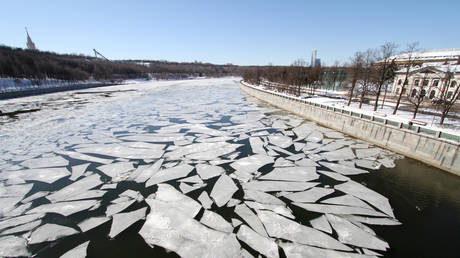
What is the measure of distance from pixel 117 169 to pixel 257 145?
23.6ft

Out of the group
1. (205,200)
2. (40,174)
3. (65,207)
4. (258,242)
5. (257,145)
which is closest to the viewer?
(258,242)

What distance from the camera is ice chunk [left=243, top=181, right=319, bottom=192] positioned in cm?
687

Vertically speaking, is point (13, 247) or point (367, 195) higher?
point (13, 247)

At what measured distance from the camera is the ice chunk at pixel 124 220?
→ 496cm

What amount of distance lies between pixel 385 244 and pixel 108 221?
24.0 feet

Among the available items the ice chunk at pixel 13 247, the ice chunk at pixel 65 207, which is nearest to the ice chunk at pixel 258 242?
the ice chunk at pixel 65 207

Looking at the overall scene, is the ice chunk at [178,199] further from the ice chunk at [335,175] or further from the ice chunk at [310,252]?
the ice chunk at [335,175]

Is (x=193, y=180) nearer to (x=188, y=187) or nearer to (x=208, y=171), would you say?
(x=188, y=187)

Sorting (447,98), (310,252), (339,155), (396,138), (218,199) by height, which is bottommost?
(339,155)

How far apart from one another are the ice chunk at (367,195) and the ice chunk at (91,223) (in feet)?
25.7

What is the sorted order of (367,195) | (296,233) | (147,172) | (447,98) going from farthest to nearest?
(447,98) → (147,172) → (367,195) → (296,233)

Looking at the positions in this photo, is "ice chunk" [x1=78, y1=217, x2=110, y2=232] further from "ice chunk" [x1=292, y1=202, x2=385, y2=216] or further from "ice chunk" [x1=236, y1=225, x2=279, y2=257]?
"ice chunk" [x1=292, y1=202, x2=385, y2=216]

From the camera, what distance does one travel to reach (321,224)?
5230 mm

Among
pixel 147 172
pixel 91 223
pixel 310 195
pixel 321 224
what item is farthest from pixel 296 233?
pixel 147 172
